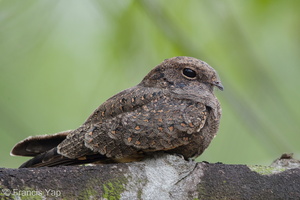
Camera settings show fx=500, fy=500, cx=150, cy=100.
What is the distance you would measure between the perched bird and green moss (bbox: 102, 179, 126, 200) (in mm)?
525

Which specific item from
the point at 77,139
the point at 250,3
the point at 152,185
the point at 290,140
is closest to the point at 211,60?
the point at 250,3

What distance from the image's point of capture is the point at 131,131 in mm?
2846

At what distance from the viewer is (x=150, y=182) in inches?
94.4

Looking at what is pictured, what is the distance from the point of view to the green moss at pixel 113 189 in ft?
7.33

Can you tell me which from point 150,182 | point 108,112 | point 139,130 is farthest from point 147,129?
point 150,182

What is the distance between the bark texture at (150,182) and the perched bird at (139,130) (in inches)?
13.0

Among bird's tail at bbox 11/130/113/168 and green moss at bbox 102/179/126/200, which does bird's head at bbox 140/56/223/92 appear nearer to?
bird's tail at bbox 11/130/113/168

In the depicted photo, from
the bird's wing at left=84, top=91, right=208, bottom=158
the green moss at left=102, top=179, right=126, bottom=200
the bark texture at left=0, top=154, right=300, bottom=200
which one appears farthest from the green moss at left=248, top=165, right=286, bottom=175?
the green moss at left=102, top=179, right=126, bottom=200

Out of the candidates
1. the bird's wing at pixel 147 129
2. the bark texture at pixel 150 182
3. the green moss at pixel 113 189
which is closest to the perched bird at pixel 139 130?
the bird's wing at pixel 147 129

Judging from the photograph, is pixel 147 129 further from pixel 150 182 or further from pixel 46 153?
pixel 46 153

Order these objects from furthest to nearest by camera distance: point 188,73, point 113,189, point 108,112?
point 188,73, point 108,112, point 113,189

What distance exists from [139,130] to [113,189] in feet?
2.04

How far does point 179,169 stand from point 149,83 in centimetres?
102

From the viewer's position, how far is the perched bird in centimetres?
284
